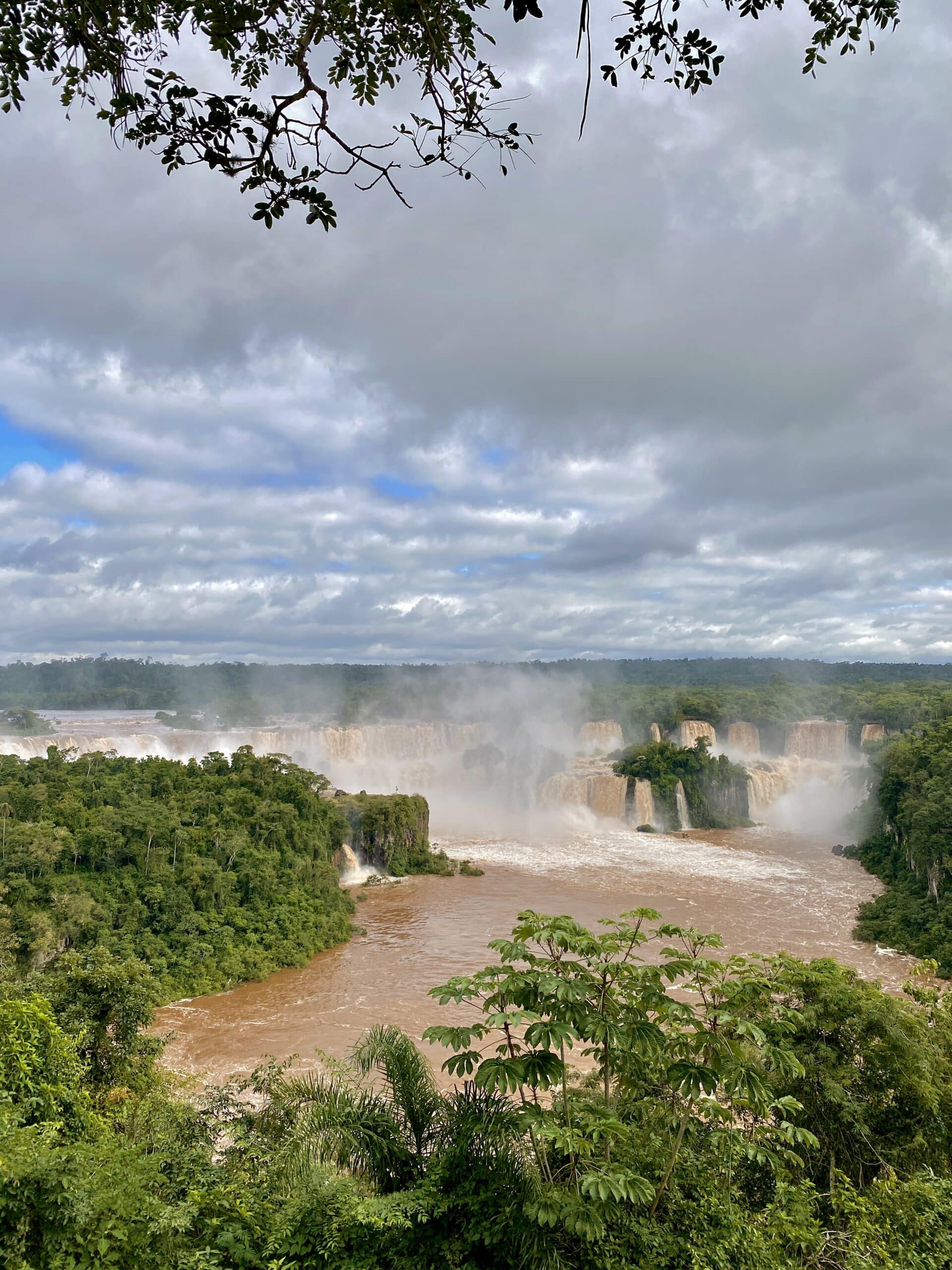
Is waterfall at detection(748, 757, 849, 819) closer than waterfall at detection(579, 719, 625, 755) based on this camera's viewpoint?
Yes

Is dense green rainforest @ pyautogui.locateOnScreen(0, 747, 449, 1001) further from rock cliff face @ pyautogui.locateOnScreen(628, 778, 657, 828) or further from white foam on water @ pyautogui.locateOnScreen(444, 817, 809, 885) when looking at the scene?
rock cliff face @ pyautogui.locateOnScreen(628, 778, 657, 828)

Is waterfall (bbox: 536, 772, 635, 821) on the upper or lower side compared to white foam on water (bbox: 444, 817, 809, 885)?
upper

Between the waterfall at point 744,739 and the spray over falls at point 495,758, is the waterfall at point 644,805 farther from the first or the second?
the waterfall at point 744,739

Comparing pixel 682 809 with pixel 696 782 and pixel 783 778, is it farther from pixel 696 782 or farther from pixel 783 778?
pixel 783 778

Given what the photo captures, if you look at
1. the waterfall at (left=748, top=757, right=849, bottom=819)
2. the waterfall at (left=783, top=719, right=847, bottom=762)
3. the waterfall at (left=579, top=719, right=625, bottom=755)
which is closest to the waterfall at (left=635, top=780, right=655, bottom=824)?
the waterfall at (left=748, top=757, right=849, bottom=819)

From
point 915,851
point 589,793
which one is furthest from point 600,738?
point 915,851

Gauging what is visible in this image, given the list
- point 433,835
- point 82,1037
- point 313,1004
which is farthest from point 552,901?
point 82,1037

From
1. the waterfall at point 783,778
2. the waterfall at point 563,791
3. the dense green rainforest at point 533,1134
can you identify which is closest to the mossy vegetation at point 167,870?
the dense green rainforest at point 533,1134

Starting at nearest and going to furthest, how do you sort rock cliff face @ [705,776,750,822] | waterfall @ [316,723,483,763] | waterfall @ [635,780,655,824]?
waterfall @ [635,780,655,824]
rock cliff face @ [705,776,750,822]
waterfall @ [316,723,483,763]
